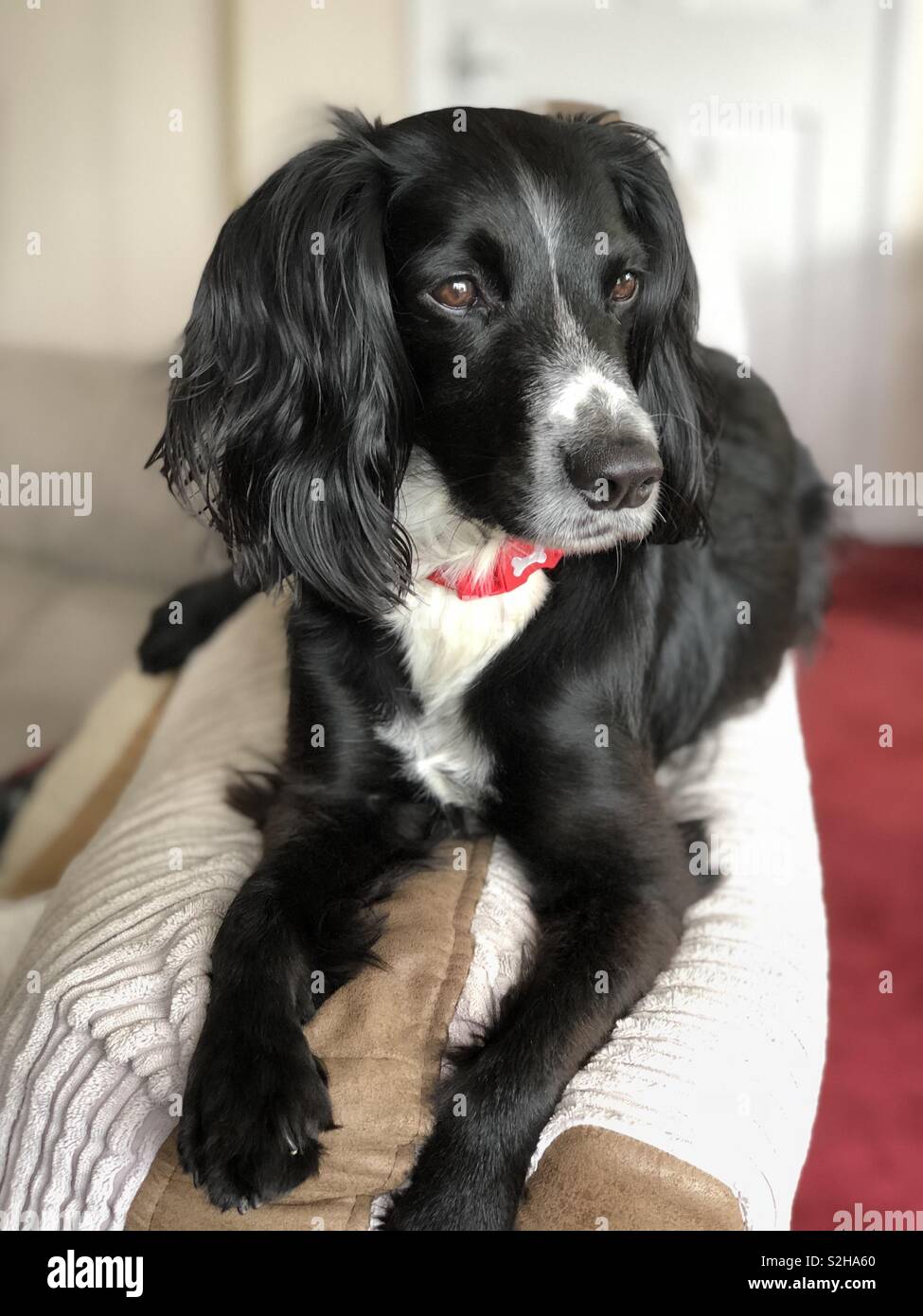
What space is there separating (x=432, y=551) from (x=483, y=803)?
35cm

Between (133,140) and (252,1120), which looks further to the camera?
(133,140)

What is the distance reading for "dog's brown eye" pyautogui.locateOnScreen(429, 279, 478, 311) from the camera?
1477 millimetres

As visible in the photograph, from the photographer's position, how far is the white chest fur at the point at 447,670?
5.49 feet

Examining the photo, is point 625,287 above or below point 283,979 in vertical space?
above

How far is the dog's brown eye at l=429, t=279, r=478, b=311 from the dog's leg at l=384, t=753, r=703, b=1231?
66cm

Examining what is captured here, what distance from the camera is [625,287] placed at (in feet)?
5.28

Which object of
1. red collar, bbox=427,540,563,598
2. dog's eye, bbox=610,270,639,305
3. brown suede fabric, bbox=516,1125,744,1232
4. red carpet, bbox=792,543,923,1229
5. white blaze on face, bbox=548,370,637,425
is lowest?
red carpet, bbox=792,543,923,1229

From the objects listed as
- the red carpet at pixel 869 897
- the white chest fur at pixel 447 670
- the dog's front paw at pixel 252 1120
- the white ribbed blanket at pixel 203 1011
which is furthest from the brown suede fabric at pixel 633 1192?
the red carpet at pixel 869 897

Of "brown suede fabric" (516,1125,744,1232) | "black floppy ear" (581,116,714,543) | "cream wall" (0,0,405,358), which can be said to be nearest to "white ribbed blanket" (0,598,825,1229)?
Result: "brown suede fabric" (516,1125,744,1232)

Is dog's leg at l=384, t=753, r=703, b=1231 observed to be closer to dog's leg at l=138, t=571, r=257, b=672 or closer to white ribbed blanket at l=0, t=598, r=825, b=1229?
white ribbed blanket at l=0, t=598, r=825, b=1229

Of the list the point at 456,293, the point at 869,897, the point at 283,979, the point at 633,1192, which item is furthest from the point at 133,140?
the point at 633,1192

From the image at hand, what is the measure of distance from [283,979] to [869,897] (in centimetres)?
183

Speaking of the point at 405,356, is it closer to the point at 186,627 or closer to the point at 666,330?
the point at 666,330

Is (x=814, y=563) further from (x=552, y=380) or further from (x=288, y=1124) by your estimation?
(x=288, y=1124)
